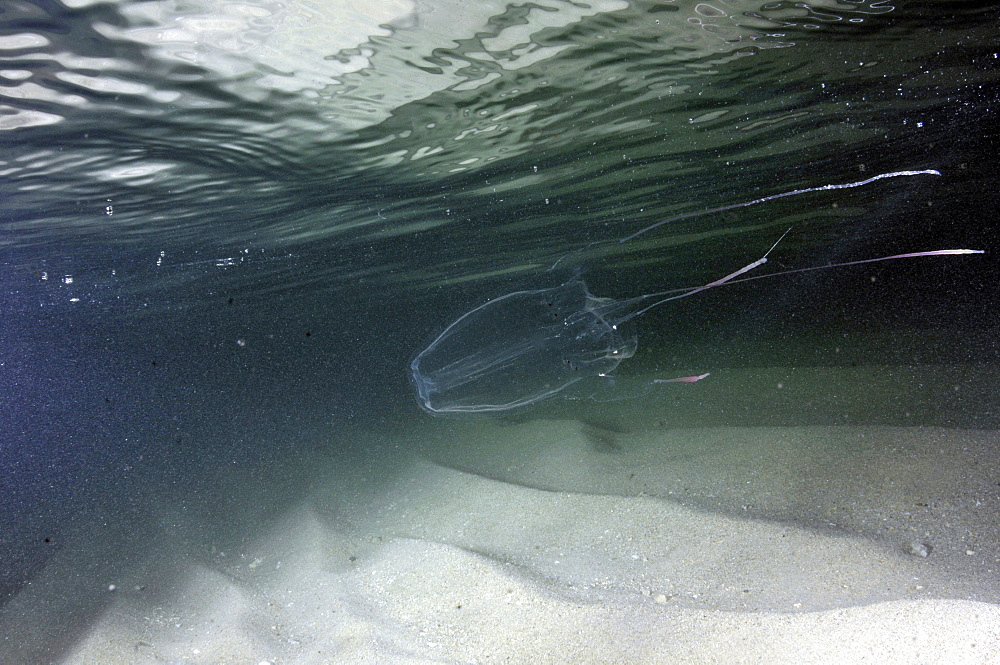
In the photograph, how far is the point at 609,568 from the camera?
14.6 feet

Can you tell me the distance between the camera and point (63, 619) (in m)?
5.31

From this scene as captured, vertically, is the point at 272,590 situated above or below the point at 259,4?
below

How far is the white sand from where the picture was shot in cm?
329

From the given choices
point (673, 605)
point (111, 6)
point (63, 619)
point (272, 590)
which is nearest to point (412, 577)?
point (272, 590)

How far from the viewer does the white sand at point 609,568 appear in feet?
10.8

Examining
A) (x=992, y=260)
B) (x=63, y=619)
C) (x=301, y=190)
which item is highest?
(x=301, y=190)

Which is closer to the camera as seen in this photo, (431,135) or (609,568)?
(609,568)

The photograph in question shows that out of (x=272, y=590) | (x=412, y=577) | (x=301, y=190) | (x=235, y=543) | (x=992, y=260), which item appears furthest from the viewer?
(x=992, y=260)

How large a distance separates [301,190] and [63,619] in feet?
20.0

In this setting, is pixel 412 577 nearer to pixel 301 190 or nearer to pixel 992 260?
pixel 301 190

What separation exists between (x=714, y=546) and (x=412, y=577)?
2.63 metres

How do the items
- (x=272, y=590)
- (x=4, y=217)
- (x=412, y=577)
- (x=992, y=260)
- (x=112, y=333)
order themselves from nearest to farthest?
(x=412, y=577) → (x=272, y=590) → (x=4, y=217) → (x=112, y=333) → (x=992, y=260)

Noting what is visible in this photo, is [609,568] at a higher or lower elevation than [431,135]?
lower

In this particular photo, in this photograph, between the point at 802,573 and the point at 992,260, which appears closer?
the point at 802,573
